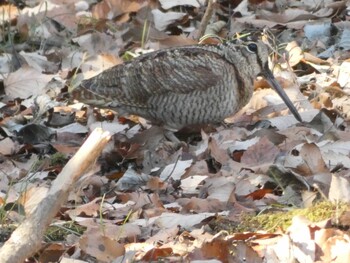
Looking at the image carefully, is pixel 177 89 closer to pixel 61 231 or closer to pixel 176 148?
pixel 176 148

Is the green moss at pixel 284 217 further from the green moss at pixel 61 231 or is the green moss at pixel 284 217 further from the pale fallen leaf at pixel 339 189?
the green moss at pixel 61 231

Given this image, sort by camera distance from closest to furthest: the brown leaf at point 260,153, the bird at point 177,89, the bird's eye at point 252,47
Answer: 1. the brown leaf at point 260,153
2. the bird at point 177,89
3. the bird's eye at point 252,47

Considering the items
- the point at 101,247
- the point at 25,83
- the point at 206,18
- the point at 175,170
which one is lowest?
the point at 25,83

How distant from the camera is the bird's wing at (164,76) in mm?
6297

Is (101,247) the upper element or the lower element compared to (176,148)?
upper

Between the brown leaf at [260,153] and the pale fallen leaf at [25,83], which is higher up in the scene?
the brown leaf at [260,153]

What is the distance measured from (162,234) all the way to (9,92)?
3081 mm

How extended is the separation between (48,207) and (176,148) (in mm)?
2522

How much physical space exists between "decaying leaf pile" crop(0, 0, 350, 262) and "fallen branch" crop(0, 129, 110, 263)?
0.20 ft

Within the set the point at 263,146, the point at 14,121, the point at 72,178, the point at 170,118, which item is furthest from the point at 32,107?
the point at 72,178

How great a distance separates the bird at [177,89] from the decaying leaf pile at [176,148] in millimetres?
128

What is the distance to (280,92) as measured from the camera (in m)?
6.41

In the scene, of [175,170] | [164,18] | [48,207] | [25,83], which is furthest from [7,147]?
[48,207]

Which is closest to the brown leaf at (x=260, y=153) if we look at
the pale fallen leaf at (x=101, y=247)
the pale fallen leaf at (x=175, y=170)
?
the pale fallen leaf at (x=175, y=170)
